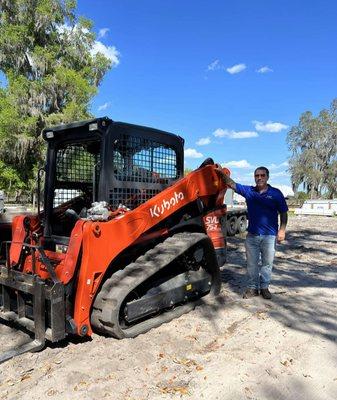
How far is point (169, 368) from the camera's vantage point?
156 inches

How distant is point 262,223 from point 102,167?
247cm

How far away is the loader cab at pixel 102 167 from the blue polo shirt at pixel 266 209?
1.16 meters

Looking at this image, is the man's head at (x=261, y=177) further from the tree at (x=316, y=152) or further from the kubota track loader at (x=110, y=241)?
the tree at (x=316, y=152)

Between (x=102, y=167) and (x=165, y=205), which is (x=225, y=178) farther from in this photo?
(x=102, y=167)

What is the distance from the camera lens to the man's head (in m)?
6.03

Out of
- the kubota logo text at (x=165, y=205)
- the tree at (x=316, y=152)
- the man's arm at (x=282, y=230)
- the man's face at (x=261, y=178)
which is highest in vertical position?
the tree at (x=316, y=152)

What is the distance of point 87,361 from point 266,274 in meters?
2.96

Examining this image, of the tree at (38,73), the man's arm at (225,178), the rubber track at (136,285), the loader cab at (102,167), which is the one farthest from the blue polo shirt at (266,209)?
the tree at (38,73)

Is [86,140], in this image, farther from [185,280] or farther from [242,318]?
[242,318]

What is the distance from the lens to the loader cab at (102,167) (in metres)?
4.86

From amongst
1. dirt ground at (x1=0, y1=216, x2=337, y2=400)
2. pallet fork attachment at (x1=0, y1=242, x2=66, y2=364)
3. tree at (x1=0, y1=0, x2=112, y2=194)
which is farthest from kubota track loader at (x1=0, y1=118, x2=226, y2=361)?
tree at (x1=0, y1=0, x2=112, y2=194)

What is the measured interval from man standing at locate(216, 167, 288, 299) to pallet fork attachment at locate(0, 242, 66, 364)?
2.90 metres

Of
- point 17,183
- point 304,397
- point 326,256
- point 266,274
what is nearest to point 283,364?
point 304,397

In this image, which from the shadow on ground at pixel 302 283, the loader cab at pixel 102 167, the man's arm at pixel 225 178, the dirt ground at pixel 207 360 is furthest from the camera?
the man's arm at pixel 225 178
